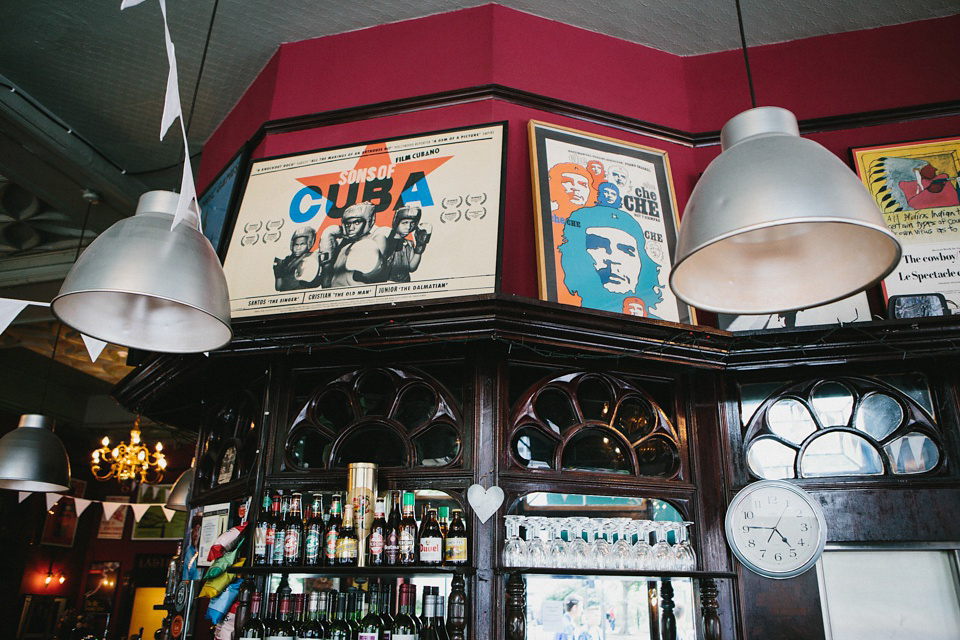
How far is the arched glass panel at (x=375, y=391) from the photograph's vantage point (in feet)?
10.8

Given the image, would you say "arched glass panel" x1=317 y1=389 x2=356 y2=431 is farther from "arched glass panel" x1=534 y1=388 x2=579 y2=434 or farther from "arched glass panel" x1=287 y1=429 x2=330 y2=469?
"arched glass panel" x1=534 y1=388 x2=579 y2=434

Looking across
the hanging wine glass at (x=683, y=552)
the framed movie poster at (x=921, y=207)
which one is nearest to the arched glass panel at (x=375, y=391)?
the hanging wine glass at (x=683, y=552)

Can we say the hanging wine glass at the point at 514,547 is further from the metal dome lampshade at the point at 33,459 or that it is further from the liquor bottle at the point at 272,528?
the metal dome lampshade at the point at 33,459

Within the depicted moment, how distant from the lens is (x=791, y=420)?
11.2 feet

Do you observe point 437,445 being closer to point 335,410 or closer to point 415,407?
point 415,407

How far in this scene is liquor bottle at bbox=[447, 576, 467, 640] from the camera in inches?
105

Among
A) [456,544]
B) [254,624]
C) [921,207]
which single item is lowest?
[254,624]

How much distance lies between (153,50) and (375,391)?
2.73 m

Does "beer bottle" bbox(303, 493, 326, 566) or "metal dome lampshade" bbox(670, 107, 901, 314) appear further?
"beer bottle" bbox(303, 493, 326, 566)

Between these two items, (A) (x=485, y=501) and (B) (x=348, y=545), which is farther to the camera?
(B) (x=348, y=545)

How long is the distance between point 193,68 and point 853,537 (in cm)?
451

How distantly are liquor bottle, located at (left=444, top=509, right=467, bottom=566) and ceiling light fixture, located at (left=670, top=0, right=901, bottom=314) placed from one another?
4.83 ft

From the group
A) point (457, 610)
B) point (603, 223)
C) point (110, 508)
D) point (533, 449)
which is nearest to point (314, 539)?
point (457, 610)

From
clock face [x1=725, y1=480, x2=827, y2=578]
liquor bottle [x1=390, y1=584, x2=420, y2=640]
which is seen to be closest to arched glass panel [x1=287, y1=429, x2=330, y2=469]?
liquor bottle [x1=390, y1=584, x2=420, y2=640]
